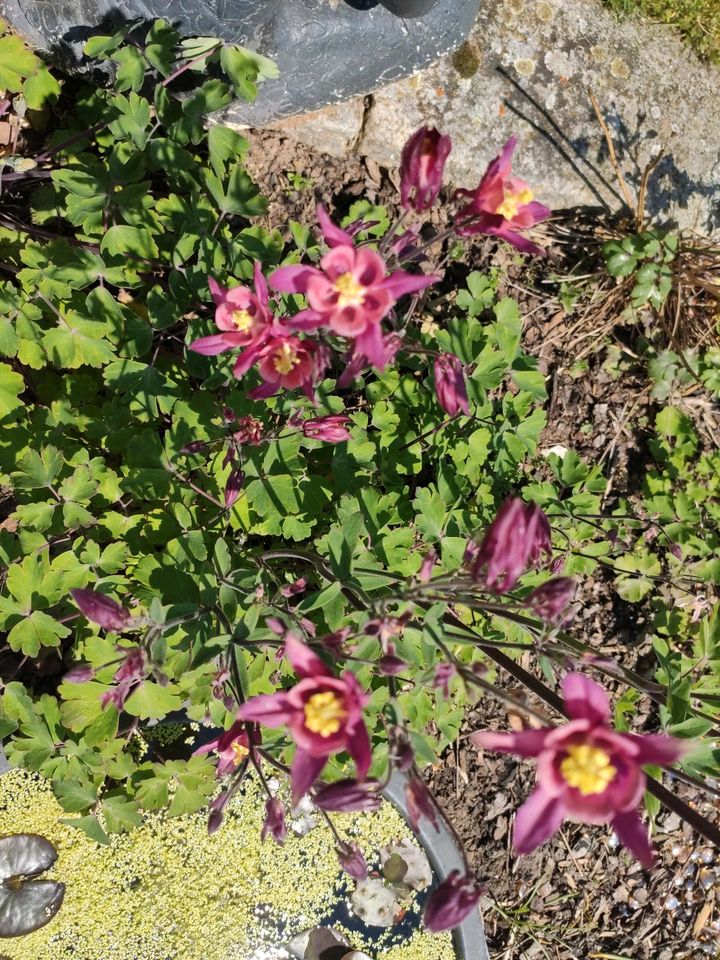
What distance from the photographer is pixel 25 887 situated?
10.1 ft

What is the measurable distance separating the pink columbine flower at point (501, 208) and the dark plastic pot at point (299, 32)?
1.51 meters

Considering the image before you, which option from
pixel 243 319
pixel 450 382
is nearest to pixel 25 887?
pixel 243 319

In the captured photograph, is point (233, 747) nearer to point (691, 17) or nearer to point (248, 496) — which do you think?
point (248, 496)

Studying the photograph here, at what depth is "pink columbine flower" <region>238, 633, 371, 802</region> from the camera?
5.42 ft

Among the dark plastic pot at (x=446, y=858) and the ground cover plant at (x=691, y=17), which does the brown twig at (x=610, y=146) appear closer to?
the ground cover plant at (x=691, y=17)

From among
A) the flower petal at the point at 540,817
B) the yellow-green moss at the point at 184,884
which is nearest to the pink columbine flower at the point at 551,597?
the flower petal at the point at 540,817

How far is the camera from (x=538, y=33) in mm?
3721

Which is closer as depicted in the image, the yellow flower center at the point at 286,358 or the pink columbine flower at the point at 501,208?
the pink columbine flower at the point at 501,208

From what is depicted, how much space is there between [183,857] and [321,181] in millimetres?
3177

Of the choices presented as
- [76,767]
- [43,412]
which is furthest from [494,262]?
[76,767]

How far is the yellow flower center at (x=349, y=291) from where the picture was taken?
6.03 feet

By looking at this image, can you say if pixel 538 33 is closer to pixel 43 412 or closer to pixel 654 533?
pixel 654 533

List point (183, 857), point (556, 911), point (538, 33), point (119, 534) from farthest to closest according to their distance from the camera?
point (556, 911)
point (538, 33)
point (183, 857)
point (119, 534)

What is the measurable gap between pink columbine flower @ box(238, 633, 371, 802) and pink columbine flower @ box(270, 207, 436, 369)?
72cm
